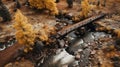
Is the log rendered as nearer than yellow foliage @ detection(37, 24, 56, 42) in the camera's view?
No

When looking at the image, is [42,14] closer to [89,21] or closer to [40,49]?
[89,21]

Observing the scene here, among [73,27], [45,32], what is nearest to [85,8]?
[73,27]

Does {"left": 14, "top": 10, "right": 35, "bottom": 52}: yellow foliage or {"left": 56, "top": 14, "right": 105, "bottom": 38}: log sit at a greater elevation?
{"left": 14, "top": 10, "right": 35, "bottom": 52}: yellow foliage

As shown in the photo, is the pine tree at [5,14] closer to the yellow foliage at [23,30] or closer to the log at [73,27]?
the yellow foliage at [23,30]

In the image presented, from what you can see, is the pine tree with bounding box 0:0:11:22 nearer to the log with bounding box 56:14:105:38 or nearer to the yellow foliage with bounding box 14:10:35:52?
the yellow foliage with bounding box 14:10:35:52

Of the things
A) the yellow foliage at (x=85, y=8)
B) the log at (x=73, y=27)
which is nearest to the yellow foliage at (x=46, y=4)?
the log at (x=73, y=27)

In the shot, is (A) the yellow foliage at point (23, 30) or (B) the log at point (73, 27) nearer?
(A) the yellow foliage at point (23, 30)

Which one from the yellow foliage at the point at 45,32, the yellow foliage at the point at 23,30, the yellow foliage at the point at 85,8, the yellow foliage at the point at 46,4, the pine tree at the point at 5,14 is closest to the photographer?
the yellow foliage at the point at 23,30

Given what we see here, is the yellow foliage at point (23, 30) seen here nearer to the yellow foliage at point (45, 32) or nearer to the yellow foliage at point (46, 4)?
the yellow foliage at point (45, 32)

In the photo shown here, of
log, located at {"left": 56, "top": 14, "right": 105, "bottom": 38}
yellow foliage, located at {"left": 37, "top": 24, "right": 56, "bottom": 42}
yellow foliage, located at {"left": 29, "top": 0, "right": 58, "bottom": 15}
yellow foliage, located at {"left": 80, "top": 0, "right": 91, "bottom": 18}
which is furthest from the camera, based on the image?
yellow foliage, located at {"left": 29, "top": 0, "right": 58, "bottom": 15}

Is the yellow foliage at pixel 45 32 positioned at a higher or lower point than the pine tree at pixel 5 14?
lower

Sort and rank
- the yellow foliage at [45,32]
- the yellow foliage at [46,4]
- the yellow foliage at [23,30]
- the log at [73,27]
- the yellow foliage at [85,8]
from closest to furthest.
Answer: the yellow foliage at [23,30] < the yellow foliage at [45,32] < the log at [73,27] < the yellow foliage at [85,8] < the yellow foliage at [46,4]

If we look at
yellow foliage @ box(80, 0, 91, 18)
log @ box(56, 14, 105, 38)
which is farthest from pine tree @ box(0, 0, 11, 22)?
yellow foliage @ box(80, 0, 91, 18)
